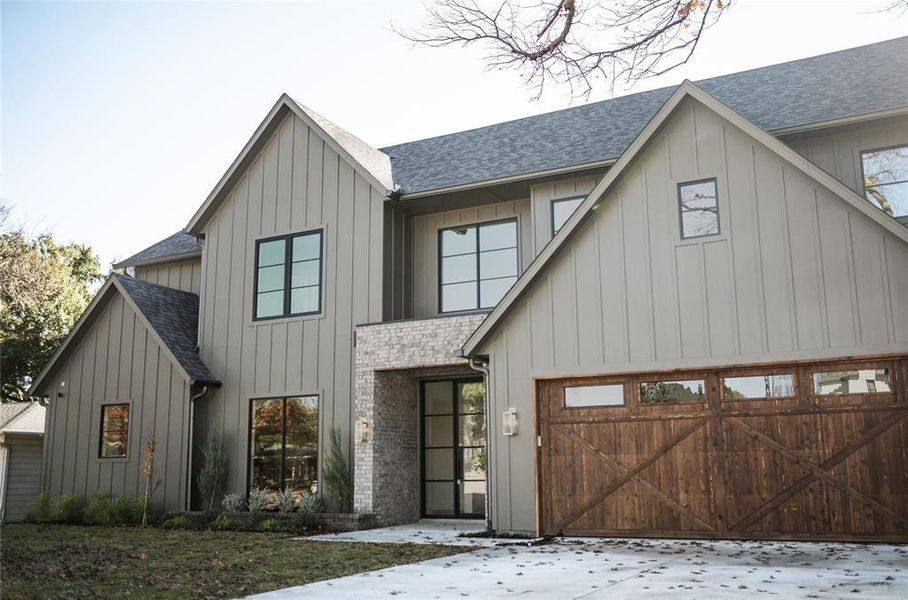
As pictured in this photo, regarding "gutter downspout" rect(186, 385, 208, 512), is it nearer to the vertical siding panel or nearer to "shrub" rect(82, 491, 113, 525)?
"shrub" rect(82, 491, 113, 525)

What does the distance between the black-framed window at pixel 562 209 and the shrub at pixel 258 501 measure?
7126mm

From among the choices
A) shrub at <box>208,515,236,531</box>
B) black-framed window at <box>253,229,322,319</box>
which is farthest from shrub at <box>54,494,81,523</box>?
black-framed window at <box>253,229,322,319</box>

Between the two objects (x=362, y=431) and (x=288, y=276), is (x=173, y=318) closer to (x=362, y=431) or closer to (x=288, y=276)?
(x=288, y=276)

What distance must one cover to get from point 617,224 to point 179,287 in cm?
1155

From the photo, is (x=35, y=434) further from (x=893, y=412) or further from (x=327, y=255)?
(x=893, y=412)

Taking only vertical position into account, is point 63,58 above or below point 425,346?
above

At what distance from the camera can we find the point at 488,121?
19.7 meters

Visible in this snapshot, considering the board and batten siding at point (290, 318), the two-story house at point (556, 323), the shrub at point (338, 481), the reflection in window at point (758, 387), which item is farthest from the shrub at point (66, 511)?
the reflection in window at point (758, 387)

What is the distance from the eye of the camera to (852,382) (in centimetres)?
1110

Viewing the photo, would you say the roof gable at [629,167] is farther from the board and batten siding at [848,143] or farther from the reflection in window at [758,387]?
the reflection in window at [758,387]

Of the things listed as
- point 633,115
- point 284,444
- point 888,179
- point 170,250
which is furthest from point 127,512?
point 888,179

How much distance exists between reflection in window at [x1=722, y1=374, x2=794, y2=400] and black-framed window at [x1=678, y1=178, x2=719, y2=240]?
2118mm

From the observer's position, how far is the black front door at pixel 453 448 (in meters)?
15.7

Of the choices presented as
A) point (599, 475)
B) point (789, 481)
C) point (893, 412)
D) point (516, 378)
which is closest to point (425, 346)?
point (516, 378)
